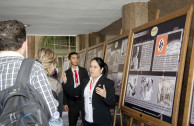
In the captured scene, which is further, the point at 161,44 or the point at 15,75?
the point at 161,44

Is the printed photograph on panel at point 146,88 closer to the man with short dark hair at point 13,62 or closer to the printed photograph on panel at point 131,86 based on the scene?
the printed photograph on panel at point 131,86

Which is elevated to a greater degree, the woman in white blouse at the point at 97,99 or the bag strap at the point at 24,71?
the bag strap at the point at 24,71

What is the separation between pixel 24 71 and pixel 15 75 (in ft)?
0.24

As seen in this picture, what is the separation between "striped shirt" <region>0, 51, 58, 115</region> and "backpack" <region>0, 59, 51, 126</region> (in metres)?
0.06

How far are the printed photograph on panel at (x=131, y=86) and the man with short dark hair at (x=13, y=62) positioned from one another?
137 centimetres

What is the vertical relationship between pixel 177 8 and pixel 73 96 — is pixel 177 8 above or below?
above

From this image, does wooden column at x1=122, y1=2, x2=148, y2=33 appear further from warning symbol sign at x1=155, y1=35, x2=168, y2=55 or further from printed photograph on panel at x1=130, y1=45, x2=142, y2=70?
warning symbol sign at x1=155, y1=35, x2=168, y2=55

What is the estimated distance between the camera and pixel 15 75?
Answer: 127 centimetres

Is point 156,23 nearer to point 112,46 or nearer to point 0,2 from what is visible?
point 112,46

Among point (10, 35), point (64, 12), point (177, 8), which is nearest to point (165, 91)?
point (10, 35)

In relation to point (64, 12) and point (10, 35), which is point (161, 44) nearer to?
point (10, 35)

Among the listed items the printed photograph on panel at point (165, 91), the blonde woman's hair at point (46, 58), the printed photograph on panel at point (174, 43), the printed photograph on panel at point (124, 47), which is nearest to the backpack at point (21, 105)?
the blonde woman's hair at point (46, 58)

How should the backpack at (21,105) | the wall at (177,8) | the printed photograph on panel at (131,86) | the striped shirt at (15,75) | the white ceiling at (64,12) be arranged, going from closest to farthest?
the backpack at (21,105) < the striped shirt at (15,75) < the printed photograph on panel at (131,86) < the wall at (177,8) < the white ceiling at (64,12)

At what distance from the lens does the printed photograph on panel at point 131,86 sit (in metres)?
2.53
